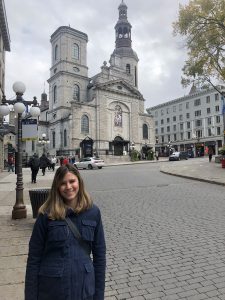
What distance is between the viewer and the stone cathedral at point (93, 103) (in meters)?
58.4

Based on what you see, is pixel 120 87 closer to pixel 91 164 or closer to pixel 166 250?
pixel 91 164

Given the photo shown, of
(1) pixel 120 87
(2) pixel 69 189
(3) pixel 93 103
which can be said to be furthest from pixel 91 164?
(2) pixel 69 189

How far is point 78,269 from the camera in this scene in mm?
2182

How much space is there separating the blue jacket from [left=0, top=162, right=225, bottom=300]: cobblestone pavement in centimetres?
161

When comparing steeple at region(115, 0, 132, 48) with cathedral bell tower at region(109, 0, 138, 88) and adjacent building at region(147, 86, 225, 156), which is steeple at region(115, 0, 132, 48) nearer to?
cathedral bell tower at region(109, 0, 138, 88)

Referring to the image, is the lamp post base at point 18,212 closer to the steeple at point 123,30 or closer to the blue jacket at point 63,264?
the blue jacket at point 63,264

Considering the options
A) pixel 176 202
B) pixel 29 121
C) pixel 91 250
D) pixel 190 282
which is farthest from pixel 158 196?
pixel 91 250

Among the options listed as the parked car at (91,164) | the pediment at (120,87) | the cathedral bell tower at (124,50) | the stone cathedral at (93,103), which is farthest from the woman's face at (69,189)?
the cathedral bell tower at (124,50)

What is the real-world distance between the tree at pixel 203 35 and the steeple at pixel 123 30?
47.6m

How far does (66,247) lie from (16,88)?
7.53m

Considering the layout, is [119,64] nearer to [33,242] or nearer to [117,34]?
[117,34]

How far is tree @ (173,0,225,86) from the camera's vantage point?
Answer: 75.3ft

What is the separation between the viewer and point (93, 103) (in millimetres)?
60531

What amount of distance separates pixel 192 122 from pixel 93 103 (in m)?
31.8
